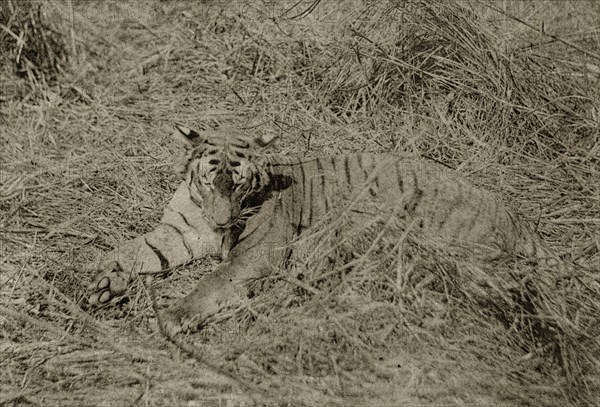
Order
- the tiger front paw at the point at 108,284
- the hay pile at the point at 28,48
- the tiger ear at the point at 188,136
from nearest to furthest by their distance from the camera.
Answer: the tiger front paw at the point at 108,284 < the tiger ear at the point at 188,136 < the hay pile at the point at 28,48

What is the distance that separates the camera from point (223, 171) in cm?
326

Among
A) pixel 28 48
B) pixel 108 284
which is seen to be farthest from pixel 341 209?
pixel 28 48

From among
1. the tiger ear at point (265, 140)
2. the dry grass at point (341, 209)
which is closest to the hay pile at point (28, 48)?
the dry grass at point (341, 209)

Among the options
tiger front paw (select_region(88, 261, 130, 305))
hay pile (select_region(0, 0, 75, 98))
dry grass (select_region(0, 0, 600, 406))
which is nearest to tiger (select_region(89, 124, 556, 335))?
tiger front paw (select_region(88, 261, 130, 305))

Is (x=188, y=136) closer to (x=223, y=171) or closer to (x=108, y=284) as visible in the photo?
(x=223, y=171)

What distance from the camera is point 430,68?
4453 mm

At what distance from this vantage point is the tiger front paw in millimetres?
3189

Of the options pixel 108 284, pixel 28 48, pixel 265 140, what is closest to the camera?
pixel 108 284

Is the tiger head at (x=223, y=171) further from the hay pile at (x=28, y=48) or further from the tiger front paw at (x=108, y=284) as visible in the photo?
the hay pile at (x=28, y=48)

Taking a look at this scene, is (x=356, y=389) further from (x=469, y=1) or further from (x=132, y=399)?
(x=469, y=1)

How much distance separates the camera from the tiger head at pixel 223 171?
3.25 m

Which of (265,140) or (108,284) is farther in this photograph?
(265,140)

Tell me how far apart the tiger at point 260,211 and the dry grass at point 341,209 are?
14cm

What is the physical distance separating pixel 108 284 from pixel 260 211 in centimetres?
84
